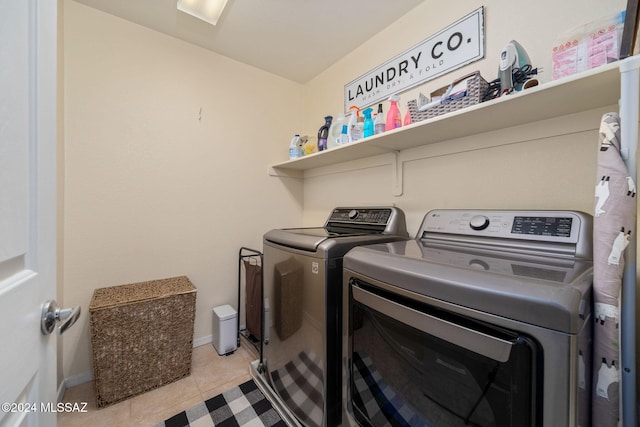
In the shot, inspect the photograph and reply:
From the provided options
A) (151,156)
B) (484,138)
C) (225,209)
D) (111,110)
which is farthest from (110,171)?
(484,138)

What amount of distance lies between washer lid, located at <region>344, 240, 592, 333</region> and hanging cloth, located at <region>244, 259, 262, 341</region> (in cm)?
121

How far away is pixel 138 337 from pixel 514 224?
210cm

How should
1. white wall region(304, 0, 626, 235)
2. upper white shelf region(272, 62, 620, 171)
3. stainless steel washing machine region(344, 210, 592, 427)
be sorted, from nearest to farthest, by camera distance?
1. stainless steel washing machine region(344, 210, 592, 427)
2. upper white shelf region(272, 62, 620, 171)
3. white wall region(304, 0, 626, 235)

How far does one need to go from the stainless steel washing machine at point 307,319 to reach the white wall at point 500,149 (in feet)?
0.95

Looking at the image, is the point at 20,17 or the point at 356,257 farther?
the point at 356,257

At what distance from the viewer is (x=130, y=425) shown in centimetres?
131

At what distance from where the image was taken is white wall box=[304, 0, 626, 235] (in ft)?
3.37

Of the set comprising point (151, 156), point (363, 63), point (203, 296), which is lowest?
point (203, 296)

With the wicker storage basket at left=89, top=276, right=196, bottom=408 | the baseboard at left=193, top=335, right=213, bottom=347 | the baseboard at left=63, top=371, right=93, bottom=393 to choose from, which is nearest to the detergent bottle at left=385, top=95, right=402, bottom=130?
the wicker storage basket at left=89, top=276, right=196, bottom=408

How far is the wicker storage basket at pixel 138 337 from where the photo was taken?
142 centimetres

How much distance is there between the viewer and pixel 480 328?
63cm

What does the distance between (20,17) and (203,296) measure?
6.37 feet

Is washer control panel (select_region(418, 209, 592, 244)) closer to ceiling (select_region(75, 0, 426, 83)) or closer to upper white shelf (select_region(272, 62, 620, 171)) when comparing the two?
upper white shelf (select_region(272, 62, 620, 171))

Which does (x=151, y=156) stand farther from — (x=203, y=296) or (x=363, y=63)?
(x=363, y=63)
